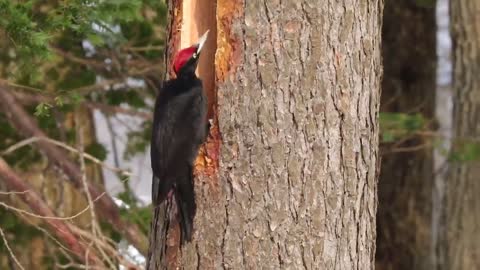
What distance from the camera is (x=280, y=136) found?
297 centimetres

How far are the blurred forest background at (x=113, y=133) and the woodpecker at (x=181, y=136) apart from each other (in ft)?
3.34

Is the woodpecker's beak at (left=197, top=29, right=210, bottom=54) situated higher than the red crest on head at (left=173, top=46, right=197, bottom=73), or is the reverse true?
the woodpecker's beak at (left=197, top=29, right=210, bottom=54)

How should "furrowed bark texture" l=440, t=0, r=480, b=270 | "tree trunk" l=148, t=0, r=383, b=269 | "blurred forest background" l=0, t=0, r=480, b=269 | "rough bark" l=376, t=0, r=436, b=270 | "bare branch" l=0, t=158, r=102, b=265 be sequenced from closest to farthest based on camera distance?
"tree trunk" l=148, t=0, r=383, b=269, "blurred forest background" l=0, t=0, r=480, b=269, "bare branch" l=0, t=158, r=102, b=265, "furrowed bark texture" l=440, t=0, r=480, b=270, "rough bark" l=376, t=0, r=436, b=270

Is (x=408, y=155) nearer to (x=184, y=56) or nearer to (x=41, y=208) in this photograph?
(x=41, y=208)

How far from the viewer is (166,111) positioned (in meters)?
3.07

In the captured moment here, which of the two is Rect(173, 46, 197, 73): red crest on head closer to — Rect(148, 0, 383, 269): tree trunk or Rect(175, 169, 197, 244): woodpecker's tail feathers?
Rect(148, 0, 383, 269): tree trunk

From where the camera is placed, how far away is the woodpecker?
2980mm

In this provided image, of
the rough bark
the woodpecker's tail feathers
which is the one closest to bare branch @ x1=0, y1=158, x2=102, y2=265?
the woodpecker's tail feathers

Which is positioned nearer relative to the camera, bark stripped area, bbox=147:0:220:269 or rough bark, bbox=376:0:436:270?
bark stripped area, bbox=147:0:220:269

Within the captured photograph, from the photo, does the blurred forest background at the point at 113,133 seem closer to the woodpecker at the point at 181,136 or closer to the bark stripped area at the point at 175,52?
the bark stripped area at the point at 175,52

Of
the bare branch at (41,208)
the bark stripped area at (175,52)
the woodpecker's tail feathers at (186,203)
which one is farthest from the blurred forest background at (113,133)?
the woodpecker's tail feathers at (186,203)

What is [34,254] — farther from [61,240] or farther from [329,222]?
[329,222]

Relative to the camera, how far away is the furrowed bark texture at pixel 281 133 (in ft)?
9.71

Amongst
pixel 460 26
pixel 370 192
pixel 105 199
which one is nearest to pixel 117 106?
pixel 105 199
